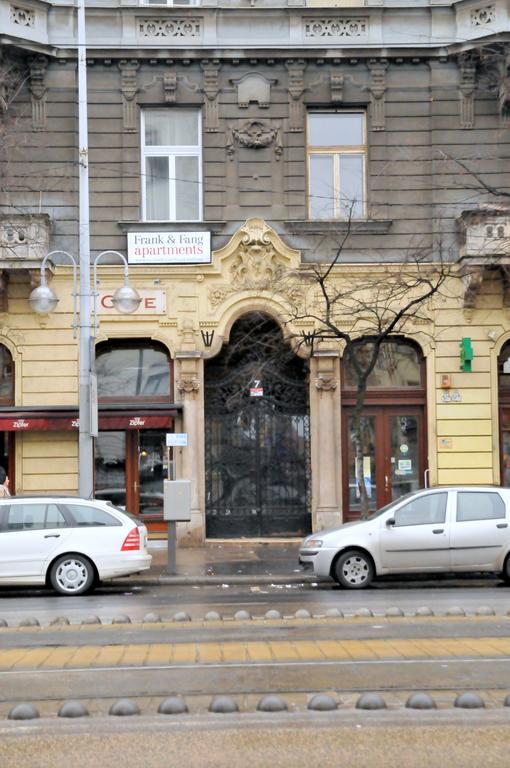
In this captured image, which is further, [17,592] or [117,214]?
[117,214]

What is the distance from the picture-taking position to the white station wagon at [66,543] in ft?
52.4

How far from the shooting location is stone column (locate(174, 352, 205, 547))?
73.9ft

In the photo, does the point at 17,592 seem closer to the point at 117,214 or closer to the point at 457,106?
the point at 117,214

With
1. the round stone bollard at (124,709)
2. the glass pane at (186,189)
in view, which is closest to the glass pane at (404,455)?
the glass pane at (186,189)

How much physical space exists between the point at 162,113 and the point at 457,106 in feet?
20.5

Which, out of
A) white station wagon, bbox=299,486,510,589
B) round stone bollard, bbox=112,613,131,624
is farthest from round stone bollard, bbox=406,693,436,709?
white station wagon, bbox=299,486,510,589

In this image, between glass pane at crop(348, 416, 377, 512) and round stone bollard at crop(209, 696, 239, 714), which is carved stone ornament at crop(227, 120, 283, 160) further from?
round stone bollard at crop(209, 696, 239, 714)

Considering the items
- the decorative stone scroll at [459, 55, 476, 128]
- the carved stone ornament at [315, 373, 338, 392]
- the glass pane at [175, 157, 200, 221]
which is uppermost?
the decorative stone scroll at [459, 55, 476, 128]

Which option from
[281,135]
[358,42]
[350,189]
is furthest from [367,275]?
[358,42]

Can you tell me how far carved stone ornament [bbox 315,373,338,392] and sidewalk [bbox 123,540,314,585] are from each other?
327cm

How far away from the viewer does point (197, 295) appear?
2288 cm

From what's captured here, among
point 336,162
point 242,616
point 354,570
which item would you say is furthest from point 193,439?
point 242,616

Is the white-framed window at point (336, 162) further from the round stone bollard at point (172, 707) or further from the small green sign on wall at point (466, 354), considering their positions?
the round stone bollard at point (172, 707)

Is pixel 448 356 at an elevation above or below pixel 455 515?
above
